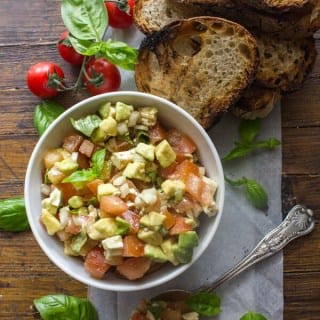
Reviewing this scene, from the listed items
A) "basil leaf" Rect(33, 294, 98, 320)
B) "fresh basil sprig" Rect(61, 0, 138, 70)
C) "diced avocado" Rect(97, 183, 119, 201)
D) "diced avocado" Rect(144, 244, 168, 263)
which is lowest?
"basil leaf" Rect(33, 294, 98, 320)

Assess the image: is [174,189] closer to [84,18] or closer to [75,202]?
[75,202]

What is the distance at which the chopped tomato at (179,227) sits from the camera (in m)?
1.55

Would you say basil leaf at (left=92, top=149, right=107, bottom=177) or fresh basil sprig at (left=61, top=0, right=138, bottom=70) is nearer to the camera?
basil leaf at (left=92, top=149, right=107, bottom=177)

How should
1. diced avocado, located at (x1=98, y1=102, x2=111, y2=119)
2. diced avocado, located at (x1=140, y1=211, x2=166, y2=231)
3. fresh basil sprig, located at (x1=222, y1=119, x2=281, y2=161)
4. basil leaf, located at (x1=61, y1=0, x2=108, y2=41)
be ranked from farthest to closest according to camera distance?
1. fresh basil sprig, located at (x1=222, y1=119, x2=281, y2=161)
2. basil leaf, located at (x1=61, y1=0, x2=108, y2=41)
3. diced avocado, located at (x1=98, y1=102, x2=111, y2=119)
4. diced avocado, located at (x1=140, y1=211, x2=166, y2=231)

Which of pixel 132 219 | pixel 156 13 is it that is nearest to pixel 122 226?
pixel 132 219

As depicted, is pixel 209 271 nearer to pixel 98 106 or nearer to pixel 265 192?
pixel 265 192

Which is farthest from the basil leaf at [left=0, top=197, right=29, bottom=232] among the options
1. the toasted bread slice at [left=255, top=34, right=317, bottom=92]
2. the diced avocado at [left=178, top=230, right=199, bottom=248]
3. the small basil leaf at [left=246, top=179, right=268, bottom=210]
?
the toasted bread slice at [left=255, top=34, right=317, bottom=92]

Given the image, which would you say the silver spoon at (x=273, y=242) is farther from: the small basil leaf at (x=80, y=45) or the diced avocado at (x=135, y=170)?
the small basil leaf at (x=80, y=45)

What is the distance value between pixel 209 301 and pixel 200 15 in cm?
77

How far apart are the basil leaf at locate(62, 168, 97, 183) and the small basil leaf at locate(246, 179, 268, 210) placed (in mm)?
485

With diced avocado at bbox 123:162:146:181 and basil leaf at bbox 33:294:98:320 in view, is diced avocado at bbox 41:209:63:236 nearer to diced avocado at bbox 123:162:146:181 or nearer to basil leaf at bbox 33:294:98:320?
diced avocado at bbox 123:162:146:181

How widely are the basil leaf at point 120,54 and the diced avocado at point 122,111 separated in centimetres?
19

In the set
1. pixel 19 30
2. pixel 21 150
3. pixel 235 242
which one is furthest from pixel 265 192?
pixel 19 30

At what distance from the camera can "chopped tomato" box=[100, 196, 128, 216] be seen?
1528 millimetres
